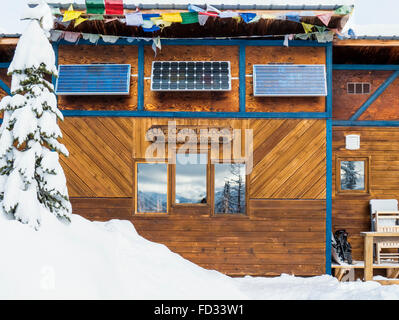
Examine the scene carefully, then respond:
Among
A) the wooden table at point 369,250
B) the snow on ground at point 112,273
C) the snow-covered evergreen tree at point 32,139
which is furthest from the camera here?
the wooden table at point 369,250

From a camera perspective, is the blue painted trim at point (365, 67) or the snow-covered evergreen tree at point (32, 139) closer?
the snow-covered evergreen tree at point (32, 139)

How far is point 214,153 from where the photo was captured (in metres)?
8.54

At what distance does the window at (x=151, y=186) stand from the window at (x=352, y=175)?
14.0 ft

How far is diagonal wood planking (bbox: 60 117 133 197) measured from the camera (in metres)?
8.52

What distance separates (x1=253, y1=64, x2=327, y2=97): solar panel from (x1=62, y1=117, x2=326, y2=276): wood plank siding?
25.2 inches

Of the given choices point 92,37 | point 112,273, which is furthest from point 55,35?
point 112,273

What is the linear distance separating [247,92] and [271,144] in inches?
48.9

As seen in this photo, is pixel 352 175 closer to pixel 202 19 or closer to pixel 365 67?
pixel 365 67

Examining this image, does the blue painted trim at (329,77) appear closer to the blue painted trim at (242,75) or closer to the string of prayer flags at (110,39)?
the blue painted trim at (242,75)

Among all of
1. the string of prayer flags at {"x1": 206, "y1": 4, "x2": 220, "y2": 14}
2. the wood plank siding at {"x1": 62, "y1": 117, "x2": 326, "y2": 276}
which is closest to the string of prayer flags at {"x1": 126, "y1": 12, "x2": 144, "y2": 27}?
the string of prayer flags at {"x1": 206, "y1": 4, "x2": 220, "y2": 14}

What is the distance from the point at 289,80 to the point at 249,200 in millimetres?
2718

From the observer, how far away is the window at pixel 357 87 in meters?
9.60

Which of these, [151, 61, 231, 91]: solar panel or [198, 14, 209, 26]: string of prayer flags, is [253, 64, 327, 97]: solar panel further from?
[198, 14, 209, 26]: string of prayer flags

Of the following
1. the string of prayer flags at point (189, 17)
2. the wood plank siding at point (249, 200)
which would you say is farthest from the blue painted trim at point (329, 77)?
the string of prayer flags at point (189, 17)
